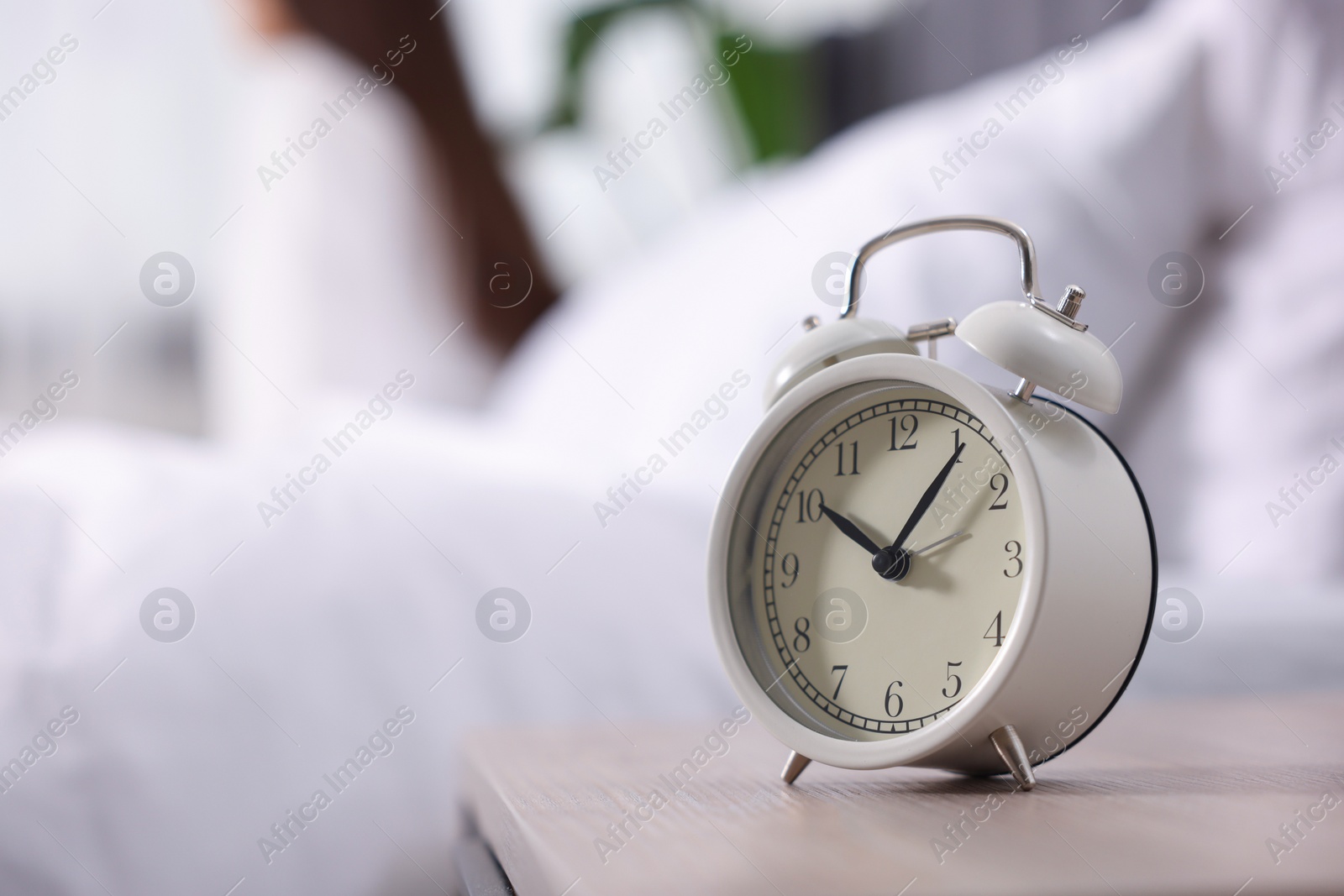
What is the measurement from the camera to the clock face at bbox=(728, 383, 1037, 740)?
1.62ft

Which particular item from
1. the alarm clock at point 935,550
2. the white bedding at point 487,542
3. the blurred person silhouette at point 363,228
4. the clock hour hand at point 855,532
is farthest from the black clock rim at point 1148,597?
the blurred person silhouette at point 363,228

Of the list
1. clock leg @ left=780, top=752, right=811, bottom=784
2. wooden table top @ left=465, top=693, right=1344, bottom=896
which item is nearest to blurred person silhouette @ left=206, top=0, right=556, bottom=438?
wooden table top @ left=465, top=693, right=1344, bottom=896

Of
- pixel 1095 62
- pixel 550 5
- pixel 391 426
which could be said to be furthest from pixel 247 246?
pixel 1095 62

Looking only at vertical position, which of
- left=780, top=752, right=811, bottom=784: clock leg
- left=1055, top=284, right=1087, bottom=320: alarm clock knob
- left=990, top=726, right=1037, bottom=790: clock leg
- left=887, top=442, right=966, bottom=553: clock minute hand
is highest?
left=1055, top=284, right=1087, bottom=320: alarm clock knob

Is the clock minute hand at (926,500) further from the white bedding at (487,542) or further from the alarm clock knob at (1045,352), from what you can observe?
the white bedding at (487,542)

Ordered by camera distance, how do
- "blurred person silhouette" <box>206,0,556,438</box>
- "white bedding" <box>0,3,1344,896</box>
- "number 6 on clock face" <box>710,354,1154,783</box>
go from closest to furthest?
"number 6 on clock face" <box>710,354,1154,783</box>
"white bedding" <box>0,3,1344,896</box>
"blurred person silhouette" <box>206,0,556,438</box>

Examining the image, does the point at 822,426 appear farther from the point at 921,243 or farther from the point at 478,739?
the point at 921,243

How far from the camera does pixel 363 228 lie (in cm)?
243

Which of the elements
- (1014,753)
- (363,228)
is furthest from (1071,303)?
(363,228)

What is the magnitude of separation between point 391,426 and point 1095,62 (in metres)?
1.02

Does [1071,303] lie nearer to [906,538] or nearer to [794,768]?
[906,538]

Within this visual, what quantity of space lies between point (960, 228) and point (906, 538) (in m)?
0.16

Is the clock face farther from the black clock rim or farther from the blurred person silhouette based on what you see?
the blurred person silhouette

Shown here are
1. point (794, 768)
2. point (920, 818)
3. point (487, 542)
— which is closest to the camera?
point (920, 818)
